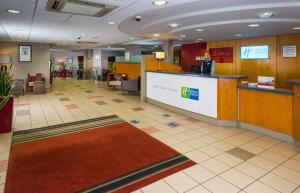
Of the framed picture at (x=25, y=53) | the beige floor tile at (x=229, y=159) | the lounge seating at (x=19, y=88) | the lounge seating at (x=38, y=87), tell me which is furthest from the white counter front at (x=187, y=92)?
the framed picture at (x=25, y=53)

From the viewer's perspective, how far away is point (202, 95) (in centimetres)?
541

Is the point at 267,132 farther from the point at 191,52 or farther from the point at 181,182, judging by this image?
the point at 191,52

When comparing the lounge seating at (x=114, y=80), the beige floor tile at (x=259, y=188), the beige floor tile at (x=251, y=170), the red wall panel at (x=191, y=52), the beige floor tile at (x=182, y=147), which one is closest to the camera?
the beige floor tile at (x=259, y=188)

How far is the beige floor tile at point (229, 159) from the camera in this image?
3195 millimetres

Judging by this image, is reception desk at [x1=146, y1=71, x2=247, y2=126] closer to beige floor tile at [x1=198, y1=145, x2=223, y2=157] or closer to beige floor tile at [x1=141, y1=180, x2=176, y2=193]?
beige floor tile at [x1=198, y1=145, x2=223, y2=157]

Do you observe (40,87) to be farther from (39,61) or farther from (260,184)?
(260,184)

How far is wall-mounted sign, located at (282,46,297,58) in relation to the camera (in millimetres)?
8383

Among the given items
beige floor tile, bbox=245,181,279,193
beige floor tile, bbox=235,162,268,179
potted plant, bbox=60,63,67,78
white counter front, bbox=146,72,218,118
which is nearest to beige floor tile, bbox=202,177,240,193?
beige floor tile, bbox=245,181,279,193

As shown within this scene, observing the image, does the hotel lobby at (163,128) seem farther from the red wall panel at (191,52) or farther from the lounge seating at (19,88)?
the red wall panel at (191,52)

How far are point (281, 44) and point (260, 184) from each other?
26.9 ft

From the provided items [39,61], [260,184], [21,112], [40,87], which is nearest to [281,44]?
[260,184]

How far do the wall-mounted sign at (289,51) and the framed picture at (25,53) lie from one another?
1313 centimetres

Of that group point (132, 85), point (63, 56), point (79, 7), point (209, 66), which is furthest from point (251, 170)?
point (63, 56)

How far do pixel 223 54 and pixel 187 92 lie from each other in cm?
660
